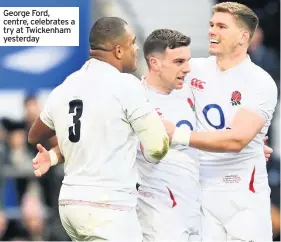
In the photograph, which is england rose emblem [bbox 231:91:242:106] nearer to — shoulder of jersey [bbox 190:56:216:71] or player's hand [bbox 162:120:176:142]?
shoulder of jersey [bbox 190:56:216:71]

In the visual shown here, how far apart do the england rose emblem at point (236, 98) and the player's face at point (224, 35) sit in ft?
1.04

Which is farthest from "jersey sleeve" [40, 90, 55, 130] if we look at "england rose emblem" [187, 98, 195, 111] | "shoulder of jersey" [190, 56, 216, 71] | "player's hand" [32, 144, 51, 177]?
"shoulder of jersey" [190, 56, 216, 71]

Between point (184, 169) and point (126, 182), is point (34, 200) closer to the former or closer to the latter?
point (184, 169)

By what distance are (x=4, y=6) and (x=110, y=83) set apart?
1.81 meters

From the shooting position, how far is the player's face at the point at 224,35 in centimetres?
758

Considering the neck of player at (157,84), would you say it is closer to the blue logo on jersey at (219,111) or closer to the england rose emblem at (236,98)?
the blue logo on jersey at (219,111)

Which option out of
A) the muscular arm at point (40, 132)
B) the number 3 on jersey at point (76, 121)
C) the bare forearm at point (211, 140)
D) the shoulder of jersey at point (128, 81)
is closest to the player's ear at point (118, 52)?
the shoulder of jersey at point (128, 81)

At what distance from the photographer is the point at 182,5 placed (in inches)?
594

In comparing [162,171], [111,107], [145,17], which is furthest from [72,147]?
[145,17]

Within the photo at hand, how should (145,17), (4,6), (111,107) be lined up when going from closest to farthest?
(111,107) < (4,6) < (145,17)

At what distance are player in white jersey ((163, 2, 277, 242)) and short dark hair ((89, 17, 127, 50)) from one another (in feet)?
3.88

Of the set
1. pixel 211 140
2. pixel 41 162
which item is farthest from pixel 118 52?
pixel 211 140

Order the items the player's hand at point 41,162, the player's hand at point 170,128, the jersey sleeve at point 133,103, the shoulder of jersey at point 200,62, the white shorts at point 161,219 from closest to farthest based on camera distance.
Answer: the jersey sleeve at point 133,103, the player's hand at point 41,162, the player's hand at point 170,128, the white shorts at point 161,219, the shoulder of jersey at point 200,62

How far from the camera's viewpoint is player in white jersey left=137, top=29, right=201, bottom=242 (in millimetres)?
7422
